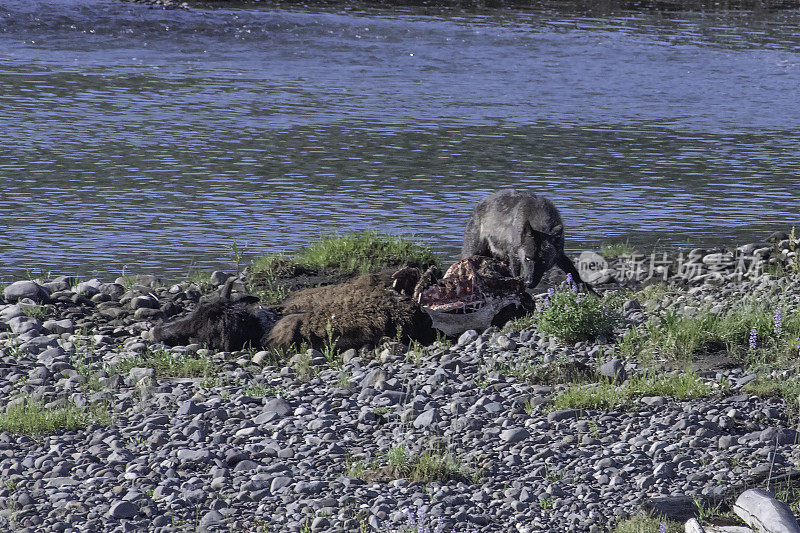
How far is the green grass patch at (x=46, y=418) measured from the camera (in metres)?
7.52

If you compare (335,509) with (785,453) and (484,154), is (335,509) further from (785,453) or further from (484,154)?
(484,154)

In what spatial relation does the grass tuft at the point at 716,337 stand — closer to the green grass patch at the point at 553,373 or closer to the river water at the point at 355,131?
the green grass patch at the point at 553,373

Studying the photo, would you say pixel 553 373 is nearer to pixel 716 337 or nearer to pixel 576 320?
pixel 576 320

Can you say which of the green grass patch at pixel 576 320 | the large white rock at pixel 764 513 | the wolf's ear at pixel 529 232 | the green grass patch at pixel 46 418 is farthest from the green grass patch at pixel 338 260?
the large white rock at pixel 764 513

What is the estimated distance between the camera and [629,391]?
7.84m

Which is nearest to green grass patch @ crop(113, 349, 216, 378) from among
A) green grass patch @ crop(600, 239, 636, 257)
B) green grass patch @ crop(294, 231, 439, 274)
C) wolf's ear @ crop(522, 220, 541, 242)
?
wolf's ear @ crop(522, 220, 541, 242)

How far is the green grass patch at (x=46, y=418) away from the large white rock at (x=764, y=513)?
4275 millimetres

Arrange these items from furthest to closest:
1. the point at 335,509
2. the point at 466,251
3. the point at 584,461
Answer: the point at 466,251, the point at 584,461, the point at 335,509

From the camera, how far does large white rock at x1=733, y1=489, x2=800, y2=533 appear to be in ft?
18.5

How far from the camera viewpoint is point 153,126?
21.2 metres

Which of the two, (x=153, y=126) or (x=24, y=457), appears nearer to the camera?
(x=24, y=457)

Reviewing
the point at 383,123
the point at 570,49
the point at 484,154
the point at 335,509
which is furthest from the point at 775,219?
the point at 570,49

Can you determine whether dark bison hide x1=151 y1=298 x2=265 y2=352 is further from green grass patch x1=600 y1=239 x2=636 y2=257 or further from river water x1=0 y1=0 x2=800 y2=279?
green grass patch x1=600 y1=239 x2=636 y2=257

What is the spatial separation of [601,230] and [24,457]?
9.58m
